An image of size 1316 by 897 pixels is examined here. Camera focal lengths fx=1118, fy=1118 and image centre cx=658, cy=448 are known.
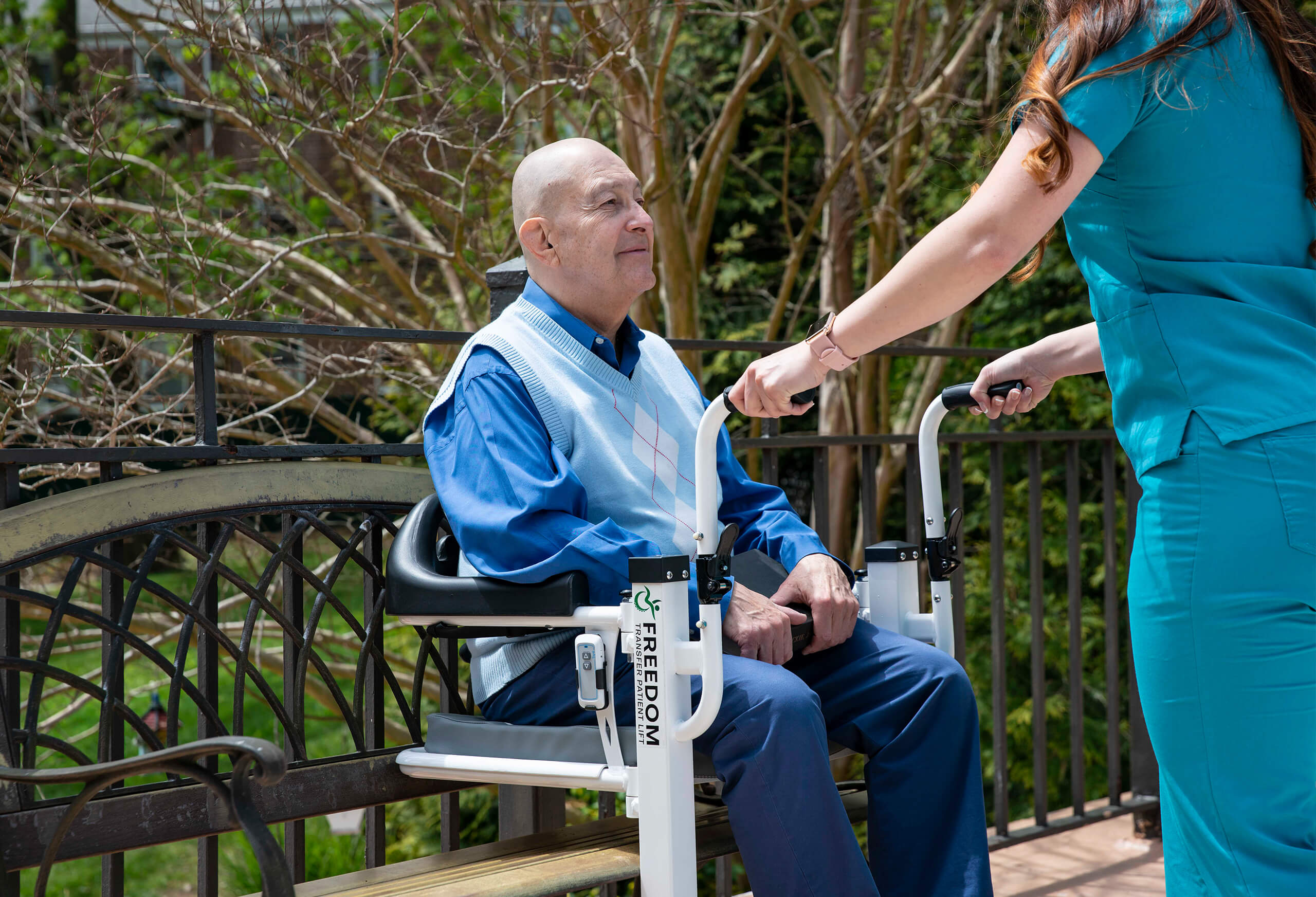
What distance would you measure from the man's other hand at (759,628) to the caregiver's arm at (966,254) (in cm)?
46

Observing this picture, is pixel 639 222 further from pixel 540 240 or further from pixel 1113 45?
pixel 1113 45

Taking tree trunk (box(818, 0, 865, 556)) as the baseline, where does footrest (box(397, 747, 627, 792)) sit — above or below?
below

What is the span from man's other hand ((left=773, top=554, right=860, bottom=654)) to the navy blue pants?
6cm

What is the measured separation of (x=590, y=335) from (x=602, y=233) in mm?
188

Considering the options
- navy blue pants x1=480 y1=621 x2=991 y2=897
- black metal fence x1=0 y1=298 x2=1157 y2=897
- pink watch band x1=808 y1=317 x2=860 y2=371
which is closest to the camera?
pink watch band x1=808 y1=317 x2=860 y2=371

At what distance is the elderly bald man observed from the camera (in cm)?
153

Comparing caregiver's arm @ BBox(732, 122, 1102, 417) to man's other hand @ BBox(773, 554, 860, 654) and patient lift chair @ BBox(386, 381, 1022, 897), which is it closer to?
patient lift chair @ BBox(386, 381, 1022, 897)

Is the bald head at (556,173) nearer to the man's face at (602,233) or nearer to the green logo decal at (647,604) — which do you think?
the man's face at (602,233)

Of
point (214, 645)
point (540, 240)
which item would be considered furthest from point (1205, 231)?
point (214, 645)

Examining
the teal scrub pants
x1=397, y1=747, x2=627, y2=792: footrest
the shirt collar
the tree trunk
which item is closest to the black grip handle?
the teal scrub pants

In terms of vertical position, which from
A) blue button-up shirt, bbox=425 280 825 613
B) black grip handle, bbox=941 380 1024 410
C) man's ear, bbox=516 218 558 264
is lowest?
blue button-up shirt, bbox=425 280 825 613

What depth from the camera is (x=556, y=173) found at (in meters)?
1.98

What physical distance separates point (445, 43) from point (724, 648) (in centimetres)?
412

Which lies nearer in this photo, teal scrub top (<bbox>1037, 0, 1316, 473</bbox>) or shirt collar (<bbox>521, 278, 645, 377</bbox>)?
teal scrub top (<bbox>1037, 0, 1316, 473</bbox>)
